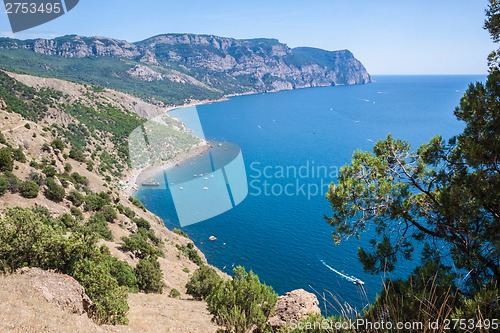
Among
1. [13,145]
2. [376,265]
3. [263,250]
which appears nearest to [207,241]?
[263,250]

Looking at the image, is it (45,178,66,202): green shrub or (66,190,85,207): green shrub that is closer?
(45,178,66,202): green shrub

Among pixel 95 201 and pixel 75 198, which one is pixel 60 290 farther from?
pixel 95 201

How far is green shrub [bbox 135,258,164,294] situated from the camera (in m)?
25.7

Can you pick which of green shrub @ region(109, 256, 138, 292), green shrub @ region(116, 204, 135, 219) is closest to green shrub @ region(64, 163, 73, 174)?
green shrub @ region(116, 204, 135, 219)

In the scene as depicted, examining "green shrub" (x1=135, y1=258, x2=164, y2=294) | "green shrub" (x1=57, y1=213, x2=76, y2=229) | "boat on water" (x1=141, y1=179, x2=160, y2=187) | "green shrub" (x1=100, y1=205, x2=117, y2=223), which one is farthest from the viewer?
"boat on water" (x1=141, y1=179, x2=160, y2=187)

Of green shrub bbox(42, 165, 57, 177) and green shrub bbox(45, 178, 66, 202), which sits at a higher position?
green shrub bbox(42, 165, 57, 177)

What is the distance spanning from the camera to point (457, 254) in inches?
308

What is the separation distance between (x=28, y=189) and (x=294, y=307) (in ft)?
104

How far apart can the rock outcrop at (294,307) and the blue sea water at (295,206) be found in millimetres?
980

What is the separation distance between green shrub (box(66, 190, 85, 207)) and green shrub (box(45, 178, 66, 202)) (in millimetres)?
1407

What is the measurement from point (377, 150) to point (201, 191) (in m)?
65.7

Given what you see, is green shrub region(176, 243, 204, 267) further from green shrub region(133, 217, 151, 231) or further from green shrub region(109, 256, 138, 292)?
green shrub region(109, 256, 138, 292)

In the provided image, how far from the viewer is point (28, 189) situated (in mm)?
32531

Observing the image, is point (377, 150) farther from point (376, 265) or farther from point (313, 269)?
point (313, 269)
